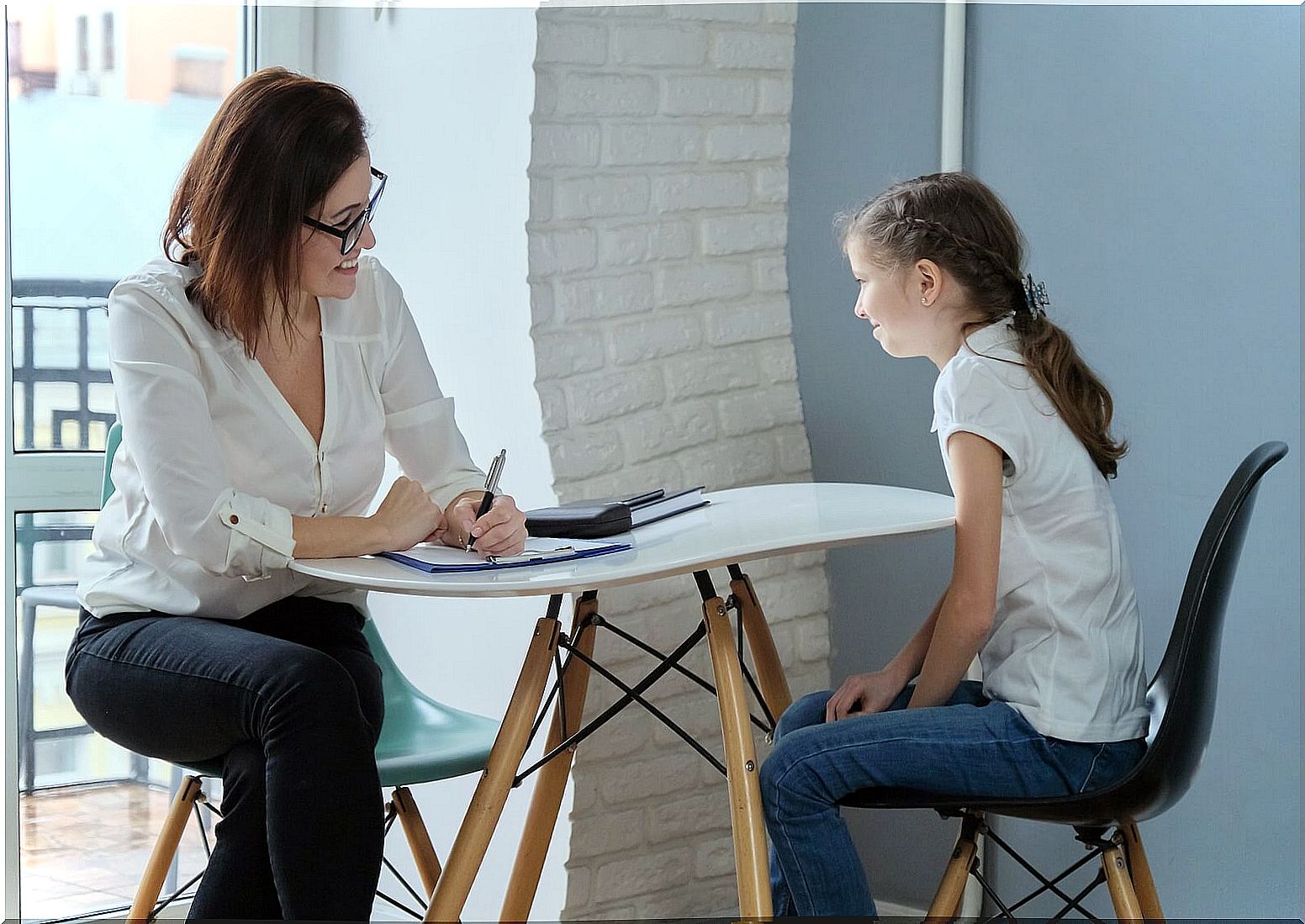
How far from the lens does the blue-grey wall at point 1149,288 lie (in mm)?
1751

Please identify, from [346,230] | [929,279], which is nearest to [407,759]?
[346,230]

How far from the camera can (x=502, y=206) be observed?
74.4 inches

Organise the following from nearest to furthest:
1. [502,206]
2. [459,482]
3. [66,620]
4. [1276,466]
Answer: [459,482], [1276,466], [502,206], [66,620]

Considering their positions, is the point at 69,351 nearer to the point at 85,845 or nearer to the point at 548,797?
the point at 85,845

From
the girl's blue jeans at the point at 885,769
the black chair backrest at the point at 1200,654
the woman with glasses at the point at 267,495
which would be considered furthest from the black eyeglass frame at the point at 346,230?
the black chair backrest at the point at 1200,654

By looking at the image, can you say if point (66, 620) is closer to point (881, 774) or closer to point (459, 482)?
point (459, 482)

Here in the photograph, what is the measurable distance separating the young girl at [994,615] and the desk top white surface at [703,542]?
9cm

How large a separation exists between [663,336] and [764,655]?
20.7 inches

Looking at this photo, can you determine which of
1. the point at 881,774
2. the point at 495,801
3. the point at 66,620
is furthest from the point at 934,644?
the point at 66,620

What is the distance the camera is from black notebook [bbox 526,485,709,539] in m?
1.44

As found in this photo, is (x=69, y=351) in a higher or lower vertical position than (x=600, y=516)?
higher

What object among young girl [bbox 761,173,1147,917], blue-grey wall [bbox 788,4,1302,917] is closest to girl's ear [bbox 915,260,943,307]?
young girl [bbox 761,173,1147,917]

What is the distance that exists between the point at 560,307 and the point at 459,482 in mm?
363

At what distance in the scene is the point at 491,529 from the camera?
1364 mm
